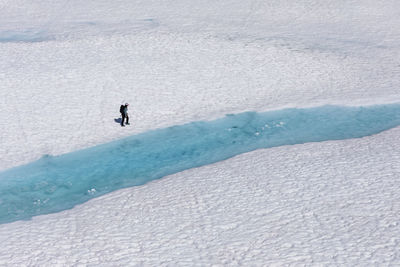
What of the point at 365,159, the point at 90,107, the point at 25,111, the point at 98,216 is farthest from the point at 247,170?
the point at 25,111

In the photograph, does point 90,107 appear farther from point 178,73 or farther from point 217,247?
point 217,247

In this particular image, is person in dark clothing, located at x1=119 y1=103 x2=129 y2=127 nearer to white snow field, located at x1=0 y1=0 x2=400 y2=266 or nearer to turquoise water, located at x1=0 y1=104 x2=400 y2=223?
white snow field, located at x1=0 y1=0 x2=400 y2=266

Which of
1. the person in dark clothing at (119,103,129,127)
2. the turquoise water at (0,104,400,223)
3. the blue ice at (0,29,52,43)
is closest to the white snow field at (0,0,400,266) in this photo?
the blue ice at (0,29,52,43)

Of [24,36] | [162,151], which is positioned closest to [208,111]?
[162,151]

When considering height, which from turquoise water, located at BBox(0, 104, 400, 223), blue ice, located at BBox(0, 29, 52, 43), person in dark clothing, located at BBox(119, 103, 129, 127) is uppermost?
blue ice, located at BBox(0, 29, 52, 43)

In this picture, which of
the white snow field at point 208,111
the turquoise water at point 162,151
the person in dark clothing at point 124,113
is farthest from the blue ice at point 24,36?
the turquoise water at point 162,151

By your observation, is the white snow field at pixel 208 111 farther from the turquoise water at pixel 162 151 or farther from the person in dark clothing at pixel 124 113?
the turquoise water at pixel 162 151
